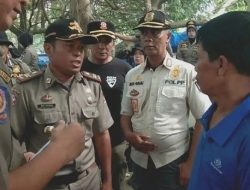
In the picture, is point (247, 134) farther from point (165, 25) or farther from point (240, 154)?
point (165, 25)

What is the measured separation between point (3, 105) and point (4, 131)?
8 cm

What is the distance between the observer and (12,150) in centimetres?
141

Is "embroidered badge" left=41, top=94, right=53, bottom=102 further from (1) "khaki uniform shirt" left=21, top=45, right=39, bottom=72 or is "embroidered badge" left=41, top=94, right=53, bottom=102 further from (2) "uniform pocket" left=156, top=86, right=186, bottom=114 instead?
(1) "khaki uniform shirt" left=21, top=45, right=39, bottom=72

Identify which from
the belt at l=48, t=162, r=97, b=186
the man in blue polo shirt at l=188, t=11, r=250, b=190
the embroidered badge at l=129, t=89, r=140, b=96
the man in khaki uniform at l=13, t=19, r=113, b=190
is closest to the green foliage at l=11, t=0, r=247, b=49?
the embroidered badge at l=129, t=89, r=140, b=96

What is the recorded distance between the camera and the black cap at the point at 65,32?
113 inches

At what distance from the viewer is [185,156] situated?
128 inches

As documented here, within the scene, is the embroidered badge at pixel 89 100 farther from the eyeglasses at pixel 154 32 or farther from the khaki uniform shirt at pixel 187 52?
the khaki uniform shirt at pixel 187 52

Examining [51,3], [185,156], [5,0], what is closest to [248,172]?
[5,0]

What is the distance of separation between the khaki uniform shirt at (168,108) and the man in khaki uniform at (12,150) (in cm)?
170

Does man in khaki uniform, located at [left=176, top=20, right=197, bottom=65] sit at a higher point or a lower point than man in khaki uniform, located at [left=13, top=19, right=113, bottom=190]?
lower

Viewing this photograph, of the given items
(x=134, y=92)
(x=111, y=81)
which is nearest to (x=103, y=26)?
(x=111, y=81)

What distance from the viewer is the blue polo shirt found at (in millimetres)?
1547

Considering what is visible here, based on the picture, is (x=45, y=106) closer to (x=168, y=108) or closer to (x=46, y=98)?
(x=46, y=98)

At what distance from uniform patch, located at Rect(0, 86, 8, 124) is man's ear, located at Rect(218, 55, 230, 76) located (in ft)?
2.75
